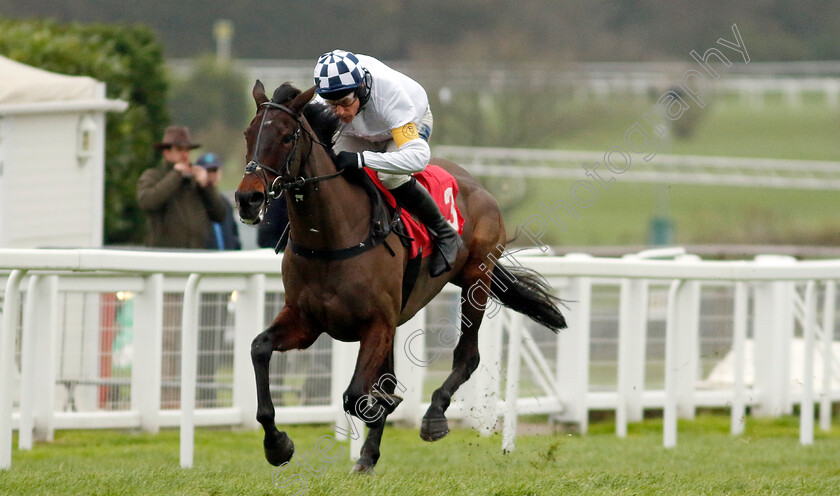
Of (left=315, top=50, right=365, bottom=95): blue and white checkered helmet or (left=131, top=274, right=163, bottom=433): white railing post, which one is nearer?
(left=315, top=50, right=365, bottom=95): blue and white checkered helmet

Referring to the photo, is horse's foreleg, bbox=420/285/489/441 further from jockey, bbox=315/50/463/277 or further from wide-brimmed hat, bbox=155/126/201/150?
wide-brimmed hat, bbox=155/126/201/150

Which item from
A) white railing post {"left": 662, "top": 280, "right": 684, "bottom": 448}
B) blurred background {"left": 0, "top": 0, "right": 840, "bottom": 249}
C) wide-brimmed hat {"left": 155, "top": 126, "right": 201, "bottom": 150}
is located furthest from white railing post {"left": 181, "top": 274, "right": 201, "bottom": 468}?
blurred background {"left": 0, "top": 0, "right": 840, "bottom": 249}

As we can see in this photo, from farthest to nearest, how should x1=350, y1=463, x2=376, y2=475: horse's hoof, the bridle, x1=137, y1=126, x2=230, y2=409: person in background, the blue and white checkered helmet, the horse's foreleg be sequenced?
1. x1=137, y1=126, x2=230, y2=409: person in background
2. the horse's foreleg
3. x1=350, y1=463, x2=376, y2=475: horse's hoof
4. the blue and white checkered helmet
5. the bridle

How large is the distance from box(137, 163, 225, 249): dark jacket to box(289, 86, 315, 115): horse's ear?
369 centimetres

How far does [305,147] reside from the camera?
15.5 ft

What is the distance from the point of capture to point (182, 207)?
8.30 meters

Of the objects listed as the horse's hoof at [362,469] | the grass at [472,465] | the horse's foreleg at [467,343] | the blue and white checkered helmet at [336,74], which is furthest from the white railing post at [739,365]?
→ the blue and white checkered helmet at [336,74]

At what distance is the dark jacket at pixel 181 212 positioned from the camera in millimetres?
8234

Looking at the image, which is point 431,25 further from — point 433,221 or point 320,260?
point 320,260

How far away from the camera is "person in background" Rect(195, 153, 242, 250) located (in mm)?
8414

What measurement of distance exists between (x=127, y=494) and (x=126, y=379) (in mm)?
2376

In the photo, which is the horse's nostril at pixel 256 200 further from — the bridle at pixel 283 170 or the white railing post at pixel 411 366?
the white railing post at pixel 411 366

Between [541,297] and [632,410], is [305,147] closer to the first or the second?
[541,297]

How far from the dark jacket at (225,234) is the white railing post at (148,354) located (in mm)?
1758
